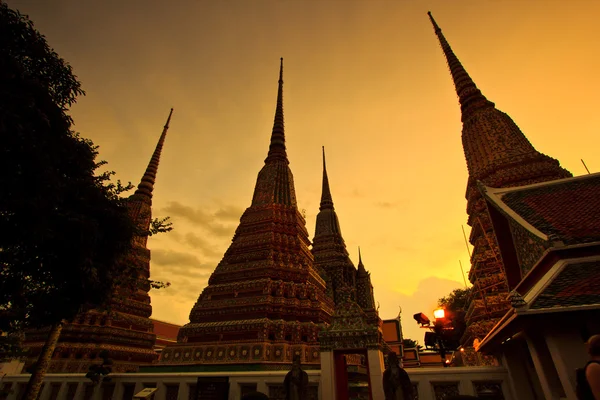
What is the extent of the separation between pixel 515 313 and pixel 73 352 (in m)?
23.3

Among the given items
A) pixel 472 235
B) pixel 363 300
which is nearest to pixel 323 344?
pixel 472 235

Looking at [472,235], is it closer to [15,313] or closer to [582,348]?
[582,348]

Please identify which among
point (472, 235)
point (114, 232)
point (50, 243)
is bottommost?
point (50, 243)

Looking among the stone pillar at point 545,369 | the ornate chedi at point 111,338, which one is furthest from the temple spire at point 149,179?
the stone pillar at point 545,369

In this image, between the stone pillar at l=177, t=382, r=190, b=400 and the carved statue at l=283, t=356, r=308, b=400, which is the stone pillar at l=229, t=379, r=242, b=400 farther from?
the carved statue at l=283, t=356, r=308, b=400

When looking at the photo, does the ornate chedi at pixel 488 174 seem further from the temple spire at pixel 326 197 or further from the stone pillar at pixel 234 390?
the temple spire at pixel 326 197

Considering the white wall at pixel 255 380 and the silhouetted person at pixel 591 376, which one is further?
the white wall at pixel 255 380

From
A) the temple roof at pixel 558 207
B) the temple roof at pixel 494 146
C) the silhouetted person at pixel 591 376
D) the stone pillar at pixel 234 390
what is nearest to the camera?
the silhouetted person at pixel 591 376

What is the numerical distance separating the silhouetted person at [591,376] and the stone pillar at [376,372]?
524 cm

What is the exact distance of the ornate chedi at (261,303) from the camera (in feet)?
45.7

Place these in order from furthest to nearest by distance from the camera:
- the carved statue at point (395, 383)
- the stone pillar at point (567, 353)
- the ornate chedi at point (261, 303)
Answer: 1. the ornate chedi at point (261, 303)
2. the carved statue at point (395, 383)
3. the stone pillar at point (567, 353)

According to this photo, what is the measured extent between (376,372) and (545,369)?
370cm

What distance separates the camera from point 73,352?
18.5 m

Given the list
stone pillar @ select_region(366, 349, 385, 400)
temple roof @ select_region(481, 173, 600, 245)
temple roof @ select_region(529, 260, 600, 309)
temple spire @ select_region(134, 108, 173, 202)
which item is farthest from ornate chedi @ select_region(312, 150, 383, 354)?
temple spire @ select_region(134, 108, 173, 202)
